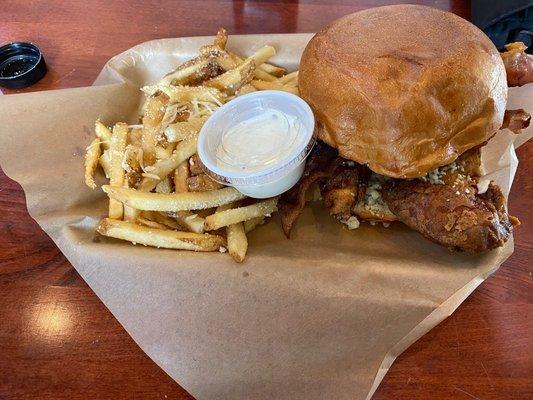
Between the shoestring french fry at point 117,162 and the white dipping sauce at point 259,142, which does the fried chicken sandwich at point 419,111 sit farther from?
the shoestring french fry at point 117,162

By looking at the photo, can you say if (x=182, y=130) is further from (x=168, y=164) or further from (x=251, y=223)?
(x=251, y=223)

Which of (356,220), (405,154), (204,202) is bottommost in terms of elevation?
(356,220)

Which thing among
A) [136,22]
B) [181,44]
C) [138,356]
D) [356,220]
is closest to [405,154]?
[356,220]

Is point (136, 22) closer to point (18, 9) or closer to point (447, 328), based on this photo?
point (18, 9)

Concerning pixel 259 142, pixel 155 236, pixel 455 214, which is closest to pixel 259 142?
pixel 259 142

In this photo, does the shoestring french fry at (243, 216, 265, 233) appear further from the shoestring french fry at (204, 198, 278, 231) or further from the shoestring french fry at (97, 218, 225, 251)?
the shoestring french fry at (97, 218, 225, 251)

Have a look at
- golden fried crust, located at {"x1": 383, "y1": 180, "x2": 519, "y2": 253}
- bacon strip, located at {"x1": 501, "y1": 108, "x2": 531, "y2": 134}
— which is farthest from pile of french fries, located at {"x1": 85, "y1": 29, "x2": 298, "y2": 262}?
bacon strip, located at {"x1": 501, "y1": 108, "x2": 531, "y2": 134}

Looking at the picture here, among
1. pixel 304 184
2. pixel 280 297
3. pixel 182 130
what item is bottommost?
pixel 280 297

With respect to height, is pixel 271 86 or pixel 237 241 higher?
pixel 271 86
